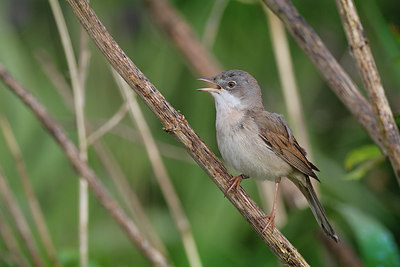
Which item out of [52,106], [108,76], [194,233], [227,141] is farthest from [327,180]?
[52,106]

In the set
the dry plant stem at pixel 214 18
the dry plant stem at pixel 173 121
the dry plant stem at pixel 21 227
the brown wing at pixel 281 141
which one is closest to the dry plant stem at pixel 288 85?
the dry plant stem at pixel 214 18

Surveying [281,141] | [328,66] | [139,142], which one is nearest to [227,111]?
[281,141]

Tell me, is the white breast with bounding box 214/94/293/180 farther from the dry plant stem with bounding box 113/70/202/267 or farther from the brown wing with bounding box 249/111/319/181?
the dry plant stem with bounding box 113/70/202/267

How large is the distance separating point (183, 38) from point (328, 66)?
1.81 meters

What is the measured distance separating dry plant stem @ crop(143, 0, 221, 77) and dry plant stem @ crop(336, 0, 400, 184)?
193 cm

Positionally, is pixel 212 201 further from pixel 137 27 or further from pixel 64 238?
pixel 137 27

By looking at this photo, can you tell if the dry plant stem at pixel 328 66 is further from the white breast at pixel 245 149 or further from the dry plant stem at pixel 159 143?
the dry plant stem at pixel 159 143

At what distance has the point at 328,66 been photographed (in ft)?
8.46

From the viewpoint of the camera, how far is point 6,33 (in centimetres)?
447

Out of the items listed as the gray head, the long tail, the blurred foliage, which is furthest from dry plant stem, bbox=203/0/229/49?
the long tail

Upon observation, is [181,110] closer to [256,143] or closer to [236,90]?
[236,90]

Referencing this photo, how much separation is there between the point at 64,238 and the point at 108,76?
1.40m

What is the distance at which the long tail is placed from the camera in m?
2.76

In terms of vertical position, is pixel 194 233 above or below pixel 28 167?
below
